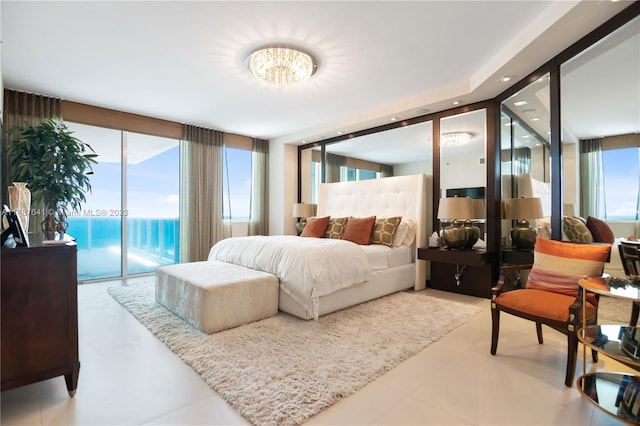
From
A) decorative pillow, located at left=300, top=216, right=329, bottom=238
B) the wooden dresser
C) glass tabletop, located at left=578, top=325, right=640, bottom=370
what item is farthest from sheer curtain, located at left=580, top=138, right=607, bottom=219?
the wooden dresser

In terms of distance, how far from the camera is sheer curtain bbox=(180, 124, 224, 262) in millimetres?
5422

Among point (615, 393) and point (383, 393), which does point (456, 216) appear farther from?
point (383, 393)

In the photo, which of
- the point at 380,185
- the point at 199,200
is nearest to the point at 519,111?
the point at 380,185

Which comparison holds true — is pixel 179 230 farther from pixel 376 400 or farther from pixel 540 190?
pixel 540 190

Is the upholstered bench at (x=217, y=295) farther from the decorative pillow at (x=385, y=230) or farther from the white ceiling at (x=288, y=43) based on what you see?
the white ceiling at (x=288, y=43)

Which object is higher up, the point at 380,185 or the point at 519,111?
the point at 519,111

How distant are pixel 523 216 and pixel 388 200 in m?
1.80

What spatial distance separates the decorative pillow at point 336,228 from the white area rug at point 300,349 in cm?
123

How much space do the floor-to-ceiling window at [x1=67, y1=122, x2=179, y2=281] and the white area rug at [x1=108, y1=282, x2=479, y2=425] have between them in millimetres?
1839

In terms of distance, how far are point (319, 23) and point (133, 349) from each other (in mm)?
3037

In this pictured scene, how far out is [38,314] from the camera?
5.62ft

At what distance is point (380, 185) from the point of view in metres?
4.90

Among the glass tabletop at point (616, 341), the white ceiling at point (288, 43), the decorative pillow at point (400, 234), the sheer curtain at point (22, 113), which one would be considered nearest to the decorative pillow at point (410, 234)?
the decorative pillow at point (400, 234)

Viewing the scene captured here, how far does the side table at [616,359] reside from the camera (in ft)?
5.04
